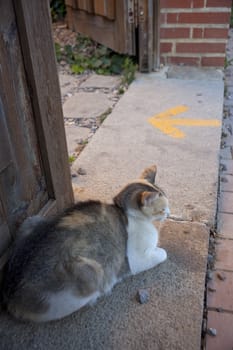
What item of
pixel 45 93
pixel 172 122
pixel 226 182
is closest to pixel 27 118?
pixel 45 93

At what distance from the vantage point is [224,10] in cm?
400

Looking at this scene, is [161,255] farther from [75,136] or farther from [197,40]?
[197,40]

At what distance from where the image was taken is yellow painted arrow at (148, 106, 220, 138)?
305 centimetres

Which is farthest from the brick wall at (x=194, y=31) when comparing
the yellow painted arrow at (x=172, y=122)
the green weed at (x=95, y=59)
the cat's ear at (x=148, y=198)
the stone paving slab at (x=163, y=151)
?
the cat's ear at (x=148, y=198)

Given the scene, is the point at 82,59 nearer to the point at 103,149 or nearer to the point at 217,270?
the point at 103,149

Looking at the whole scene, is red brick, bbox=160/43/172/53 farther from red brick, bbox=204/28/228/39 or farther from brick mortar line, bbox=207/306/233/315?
brick mortar line, bbox=207/306/233/315

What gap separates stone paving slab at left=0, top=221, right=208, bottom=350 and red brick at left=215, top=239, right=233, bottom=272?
0.11 meters

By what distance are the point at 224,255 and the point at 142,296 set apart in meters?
0.52

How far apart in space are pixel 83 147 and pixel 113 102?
3.30 ft

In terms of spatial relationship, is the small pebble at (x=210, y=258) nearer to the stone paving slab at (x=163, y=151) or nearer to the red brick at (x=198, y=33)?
the stone paving slab at (x=163, y=151)

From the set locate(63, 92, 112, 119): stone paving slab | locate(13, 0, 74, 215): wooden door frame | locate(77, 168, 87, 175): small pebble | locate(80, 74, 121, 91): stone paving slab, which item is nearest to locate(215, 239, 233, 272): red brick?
locate(13, 0, 74, 215): wooden door frame

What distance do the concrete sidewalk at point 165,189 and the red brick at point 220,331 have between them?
6cm

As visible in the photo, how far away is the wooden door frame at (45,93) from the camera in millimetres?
1504

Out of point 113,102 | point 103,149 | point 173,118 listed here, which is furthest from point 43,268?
point 113,102
